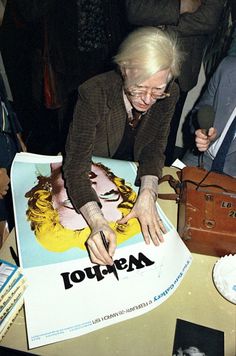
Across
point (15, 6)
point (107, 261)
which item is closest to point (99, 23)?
point (15, 6)

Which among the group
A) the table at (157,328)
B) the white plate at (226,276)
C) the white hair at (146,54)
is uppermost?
the white hair at (146,54)

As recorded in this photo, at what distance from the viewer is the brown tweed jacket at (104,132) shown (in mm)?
1090

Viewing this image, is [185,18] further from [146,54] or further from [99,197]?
[99,197]

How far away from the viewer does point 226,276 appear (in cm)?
89

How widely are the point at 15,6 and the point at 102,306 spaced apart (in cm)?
175

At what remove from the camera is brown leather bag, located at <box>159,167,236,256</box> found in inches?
36.0

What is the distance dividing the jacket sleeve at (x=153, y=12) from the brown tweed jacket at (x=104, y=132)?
491 millimetres

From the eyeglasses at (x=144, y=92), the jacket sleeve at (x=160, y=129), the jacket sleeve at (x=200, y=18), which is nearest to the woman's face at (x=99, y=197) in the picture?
the jacket sleeve at (x=160, y=129)

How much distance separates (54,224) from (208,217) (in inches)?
18.0

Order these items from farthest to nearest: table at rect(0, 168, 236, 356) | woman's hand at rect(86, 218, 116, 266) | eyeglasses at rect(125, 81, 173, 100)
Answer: eyeglasses at rect(125, 81, 173, 100)
woman's hand at rect(86, 218, 116, 266)
table at rect(0, 168, 236, 356)

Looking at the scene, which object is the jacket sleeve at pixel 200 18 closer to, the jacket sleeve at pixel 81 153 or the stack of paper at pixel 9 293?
the jacket sleeve at pixel 81 153

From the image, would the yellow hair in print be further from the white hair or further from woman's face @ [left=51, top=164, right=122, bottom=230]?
the white hair

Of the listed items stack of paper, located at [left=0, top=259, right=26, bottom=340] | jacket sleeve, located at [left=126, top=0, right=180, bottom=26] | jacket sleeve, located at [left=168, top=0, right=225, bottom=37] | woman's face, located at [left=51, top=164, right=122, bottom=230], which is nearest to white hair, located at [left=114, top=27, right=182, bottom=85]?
woman's face, located at [left=51, top=164, right=122, bottom=230]

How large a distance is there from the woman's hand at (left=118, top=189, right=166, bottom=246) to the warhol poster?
2cm
